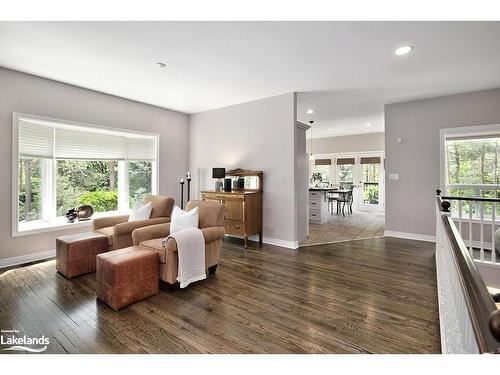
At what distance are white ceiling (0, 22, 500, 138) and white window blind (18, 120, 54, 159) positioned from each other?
797 millimetres

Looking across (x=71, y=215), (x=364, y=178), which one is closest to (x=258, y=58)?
(x=71, y=215)

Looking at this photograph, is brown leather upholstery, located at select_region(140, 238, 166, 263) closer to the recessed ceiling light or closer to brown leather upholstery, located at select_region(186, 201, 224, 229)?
brown leather upholstery, located at select_region(186, 201, 224, 229)

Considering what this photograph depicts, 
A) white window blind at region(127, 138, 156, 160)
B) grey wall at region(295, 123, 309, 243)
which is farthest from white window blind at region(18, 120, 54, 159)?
grey wall at region(295, 123, 309, 243)

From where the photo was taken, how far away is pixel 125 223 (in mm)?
3342

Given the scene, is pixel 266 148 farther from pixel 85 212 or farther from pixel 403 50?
pixel 85 212

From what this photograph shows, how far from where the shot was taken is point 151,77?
3672 millimetres

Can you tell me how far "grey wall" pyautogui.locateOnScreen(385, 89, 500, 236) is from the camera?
4.34 meters

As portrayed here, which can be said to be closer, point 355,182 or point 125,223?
point 125,223

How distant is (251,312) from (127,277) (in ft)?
4.02

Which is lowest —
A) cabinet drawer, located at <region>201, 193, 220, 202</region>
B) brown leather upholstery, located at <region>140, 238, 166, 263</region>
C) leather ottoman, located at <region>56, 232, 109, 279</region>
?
leather ottoman, located at <region>56, 232, 109, 279</region>

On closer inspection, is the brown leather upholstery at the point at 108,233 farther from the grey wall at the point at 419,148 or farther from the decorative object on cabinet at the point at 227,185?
the grey wall at the point at 419,148

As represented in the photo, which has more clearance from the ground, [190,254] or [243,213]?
[243,213]

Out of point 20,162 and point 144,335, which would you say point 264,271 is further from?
point 20,162
